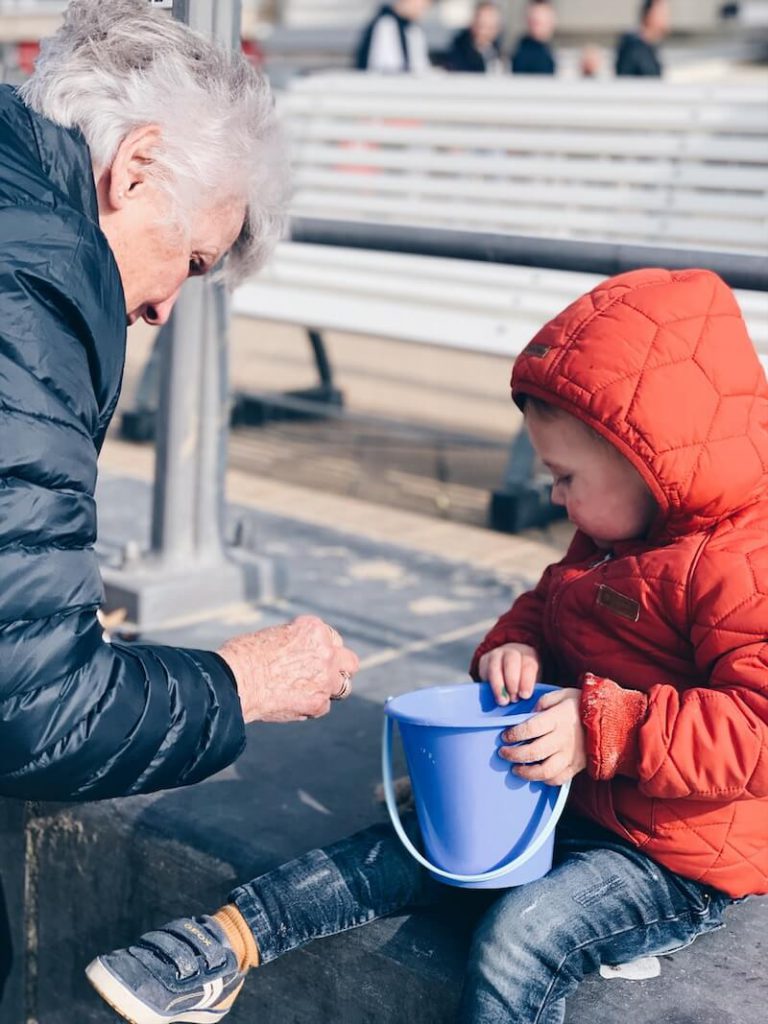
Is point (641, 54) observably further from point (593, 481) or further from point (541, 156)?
point (593, 481)

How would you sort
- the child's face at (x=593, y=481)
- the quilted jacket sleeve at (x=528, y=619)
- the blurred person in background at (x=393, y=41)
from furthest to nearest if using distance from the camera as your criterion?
1. the blurred person in background at (x=393, y=41)
2. the quilted jacket sleeve at (x=528, y=619)
3. the child's face at (x=593, y=481)

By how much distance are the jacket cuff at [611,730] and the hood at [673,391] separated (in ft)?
0.87

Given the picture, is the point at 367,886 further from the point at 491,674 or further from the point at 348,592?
the point at 348,592

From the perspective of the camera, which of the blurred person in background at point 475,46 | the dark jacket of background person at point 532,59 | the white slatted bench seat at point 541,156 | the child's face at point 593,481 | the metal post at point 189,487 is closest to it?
the child's face at point 593,481

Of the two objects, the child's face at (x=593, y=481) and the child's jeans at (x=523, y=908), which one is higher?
the child's face at (x=593, y=481)

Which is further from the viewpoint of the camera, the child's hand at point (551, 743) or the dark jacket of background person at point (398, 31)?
the dark jacket of background person at point (398, 31)

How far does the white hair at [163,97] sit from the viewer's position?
6.39 ft

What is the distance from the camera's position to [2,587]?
1.68 metres

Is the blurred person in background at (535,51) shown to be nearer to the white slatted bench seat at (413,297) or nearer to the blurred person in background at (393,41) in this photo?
the blurred person in background at (393,41)

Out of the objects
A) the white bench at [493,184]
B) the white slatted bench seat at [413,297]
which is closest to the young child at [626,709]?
the white slatted bench seat at [413,297]

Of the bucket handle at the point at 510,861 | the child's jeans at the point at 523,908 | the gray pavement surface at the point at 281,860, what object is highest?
the bucket handle at the point at 510,861

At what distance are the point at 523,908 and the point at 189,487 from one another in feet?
5.56

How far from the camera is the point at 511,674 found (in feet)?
→ 7.07

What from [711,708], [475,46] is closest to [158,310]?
[711,708]
